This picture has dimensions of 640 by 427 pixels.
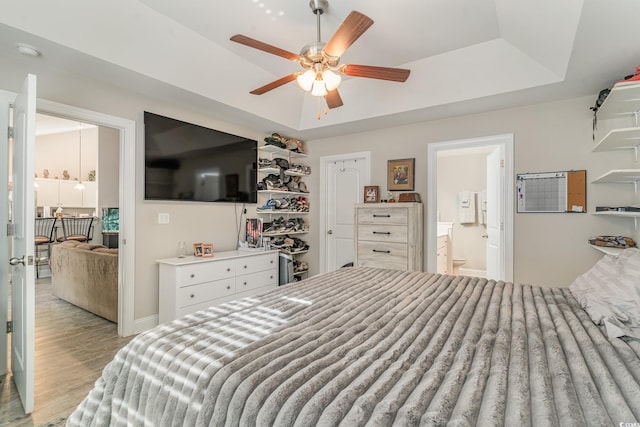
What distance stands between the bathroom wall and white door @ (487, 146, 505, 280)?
5.28 ft

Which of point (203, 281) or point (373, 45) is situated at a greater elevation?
point (373, 45)

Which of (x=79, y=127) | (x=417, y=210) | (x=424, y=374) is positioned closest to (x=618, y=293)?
(x=424, y=374)

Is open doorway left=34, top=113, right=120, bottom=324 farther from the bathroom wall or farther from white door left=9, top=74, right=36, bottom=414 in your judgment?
the bathroom wall

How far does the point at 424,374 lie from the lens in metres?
0.85

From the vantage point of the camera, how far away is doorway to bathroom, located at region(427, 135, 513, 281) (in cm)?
340

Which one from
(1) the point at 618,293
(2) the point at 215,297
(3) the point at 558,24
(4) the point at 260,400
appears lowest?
(2) the point at 215,297

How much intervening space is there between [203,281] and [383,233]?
2114 mm

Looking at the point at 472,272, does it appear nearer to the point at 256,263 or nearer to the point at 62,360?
the point at 256,263

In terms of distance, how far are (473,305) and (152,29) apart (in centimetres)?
305

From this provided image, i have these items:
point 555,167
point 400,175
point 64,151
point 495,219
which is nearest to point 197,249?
point 400,175

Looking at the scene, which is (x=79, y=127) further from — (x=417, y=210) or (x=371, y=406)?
(x=371, y=406)

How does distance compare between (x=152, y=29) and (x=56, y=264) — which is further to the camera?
(x=56, y=264)

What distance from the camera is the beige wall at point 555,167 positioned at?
2938mm

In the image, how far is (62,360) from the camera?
8.13 ft
